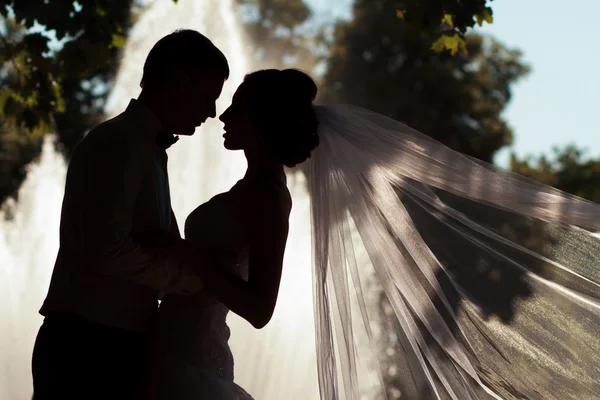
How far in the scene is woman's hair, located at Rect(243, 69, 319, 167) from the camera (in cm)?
350

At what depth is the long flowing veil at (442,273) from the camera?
11.7 ft

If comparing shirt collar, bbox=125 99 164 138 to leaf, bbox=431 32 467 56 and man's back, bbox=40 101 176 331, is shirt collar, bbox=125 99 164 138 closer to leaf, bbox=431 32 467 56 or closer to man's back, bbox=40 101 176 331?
man's back, bbox=40 101 176 331

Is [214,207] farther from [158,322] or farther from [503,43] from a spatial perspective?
[503,43]

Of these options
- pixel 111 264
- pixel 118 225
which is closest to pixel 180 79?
pixel 118 225

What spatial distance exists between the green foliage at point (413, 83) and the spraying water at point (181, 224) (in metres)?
11.2

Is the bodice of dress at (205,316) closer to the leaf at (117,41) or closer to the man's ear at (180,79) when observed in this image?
the man's ear at (180,79)

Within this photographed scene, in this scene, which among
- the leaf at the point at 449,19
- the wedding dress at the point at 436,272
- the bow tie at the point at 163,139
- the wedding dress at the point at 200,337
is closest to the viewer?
the bow tie at the point at 163,139

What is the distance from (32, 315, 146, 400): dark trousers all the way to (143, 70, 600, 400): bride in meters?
0.32

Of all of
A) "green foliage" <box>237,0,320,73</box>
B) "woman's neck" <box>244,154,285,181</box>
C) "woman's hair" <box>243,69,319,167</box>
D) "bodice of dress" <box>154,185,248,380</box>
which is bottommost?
"bodice of dress" <box>154,185,248,380</box>

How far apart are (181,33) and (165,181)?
0.57 m

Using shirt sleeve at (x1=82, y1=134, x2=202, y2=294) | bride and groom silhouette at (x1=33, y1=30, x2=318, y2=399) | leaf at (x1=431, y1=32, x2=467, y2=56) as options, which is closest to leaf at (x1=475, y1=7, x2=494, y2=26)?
leaf at (x1=431, y1=32, x2=467, y2=56)

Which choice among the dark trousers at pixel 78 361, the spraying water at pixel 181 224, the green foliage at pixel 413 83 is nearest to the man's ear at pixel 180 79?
the dark trousers at pixel 78 361

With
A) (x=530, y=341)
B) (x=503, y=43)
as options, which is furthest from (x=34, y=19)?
(x=503, y=43)

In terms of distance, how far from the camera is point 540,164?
6338 cm
